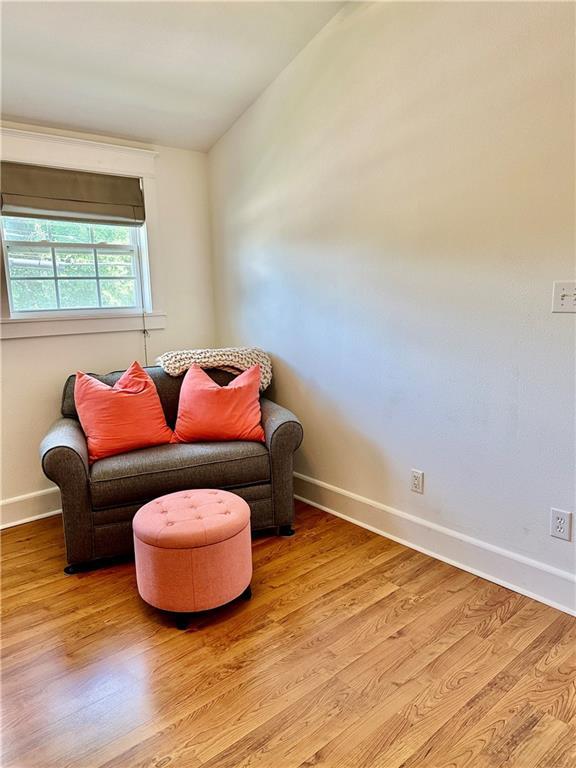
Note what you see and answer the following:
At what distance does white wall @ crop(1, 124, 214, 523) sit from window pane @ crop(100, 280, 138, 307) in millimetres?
150

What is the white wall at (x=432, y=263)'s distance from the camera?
5.97ft

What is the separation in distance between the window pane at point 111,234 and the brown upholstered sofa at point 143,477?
43.7 inches

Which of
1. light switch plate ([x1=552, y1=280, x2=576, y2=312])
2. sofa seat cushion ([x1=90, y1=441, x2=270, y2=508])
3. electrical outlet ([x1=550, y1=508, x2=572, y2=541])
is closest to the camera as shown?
light switch plate ([x1=552, y1=280, x2=576, y2=312])

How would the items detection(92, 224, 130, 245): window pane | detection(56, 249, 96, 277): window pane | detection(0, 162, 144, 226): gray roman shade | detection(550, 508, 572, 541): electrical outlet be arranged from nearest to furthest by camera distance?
detection(550, 508, 572, 541): electrical outlet < detection(0, 162, 144, 226): gray roman shade < detection(56, 249, 96, 277): window pane < detection(92, 224, 130, 245): window pane

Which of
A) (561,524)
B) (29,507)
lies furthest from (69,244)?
(561,524)

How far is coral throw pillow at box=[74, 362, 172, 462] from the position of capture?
2516mm

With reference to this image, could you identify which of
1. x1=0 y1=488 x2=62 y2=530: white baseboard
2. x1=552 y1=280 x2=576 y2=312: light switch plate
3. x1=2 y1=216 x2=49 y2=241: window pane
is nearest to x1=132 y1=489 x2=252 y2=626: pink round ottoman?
x1=0 y1=488 x2=62 y2=530: white baseboard

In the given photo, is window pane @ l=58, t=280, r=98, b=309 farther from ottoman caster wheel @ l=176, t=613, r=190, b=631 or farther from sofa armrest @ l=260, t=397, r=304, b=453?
ottoman caster wheel @ l=176, t=613, r=190, b=631

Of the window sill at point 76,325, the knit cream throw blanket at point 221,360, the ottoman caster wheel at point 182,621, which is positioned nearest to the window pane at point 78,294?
the window sill at point 76,325

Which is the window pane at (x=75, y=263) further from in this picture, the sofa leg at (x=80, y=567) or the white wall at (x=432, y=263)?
the sofa leg at (x=80, y=567)

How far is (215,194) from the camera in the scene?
3.58 metres

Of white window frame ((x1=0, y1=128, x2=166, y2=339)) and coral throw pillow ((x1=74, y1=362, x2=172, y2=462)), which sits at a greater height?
white window frame ((x1=0, y1=128, x2=166, y2=339))

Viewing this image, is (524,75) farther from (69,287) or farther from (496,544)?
(69,287)

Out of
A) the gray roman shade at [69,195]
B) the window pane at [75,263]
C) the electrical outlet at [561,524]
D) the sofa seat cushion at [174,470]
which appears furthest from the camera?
the window pane at [75,263]
